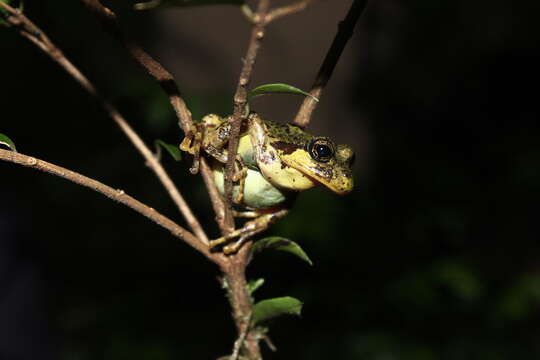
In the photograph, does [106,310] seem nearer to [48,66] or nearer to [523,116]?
[48,66]

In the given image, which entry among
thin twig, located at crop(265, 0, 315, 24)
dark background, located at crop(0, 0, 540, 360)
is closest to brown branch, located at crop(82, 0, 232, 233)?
thin twig, located at crop(265, 0, 315, 24)

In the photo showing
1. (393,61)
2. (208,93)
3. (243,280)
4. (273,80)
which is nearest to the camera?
(243,280)

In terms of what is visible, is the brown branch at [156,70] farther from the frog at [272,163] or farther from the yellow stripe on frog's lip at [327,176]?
the yellow stripe on frog's lip at [327,176]

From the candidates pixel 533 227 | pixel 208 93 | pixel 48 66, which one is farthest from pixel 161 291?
pixel 533 227

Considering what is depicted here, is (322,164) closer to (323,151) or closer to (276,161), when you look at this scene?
(323,151)

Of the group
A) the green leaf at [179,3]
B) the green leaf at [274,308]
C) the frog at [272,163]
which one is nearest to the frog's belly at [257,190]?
the frog at [272,163]

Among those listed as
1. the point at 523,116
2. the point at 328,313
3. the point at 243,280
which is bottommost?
the point at 243,280

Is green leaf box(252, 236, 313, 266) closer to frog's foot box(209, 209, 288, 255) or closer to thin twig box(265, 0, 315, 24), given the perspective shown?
frog's foot box(209, 209, 288, 255)
